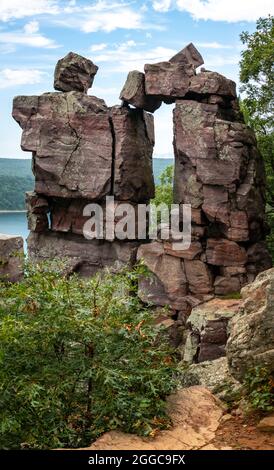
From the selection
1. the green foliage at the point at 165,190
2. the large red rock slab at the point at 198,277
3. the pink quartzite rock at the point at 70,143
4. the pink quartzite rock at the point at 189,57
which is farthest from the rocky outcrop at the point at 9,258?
the green foliage at the point at 165,190

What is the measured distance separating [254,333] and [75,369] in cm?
291

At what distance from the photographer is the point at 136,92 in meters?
29.2

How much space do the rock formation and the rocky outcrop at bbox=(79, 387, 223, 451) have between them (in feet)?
58.8

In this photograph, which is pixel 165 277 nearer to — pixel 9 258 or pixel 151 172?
pixel 151 172

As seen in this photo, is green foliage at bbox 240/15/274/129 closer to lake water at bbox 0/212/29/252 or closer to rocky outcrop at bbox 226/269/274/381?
rocky outcrop at bbox 226/269/274/381

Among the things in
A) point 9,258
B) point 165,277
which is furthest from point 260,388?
point 165,277

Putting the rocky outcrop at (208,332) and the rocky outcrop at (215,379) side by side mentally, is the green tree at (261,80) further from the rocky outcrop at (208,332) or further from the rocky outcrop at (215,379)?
the rocky outcrop at (215,379)

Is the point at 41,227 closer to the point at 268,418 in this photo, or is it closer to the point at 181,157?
the point at 181,157

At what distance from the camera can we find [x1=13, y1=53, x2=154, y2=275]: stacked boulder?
30.2 m

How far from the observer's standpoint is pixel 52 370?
8328mm

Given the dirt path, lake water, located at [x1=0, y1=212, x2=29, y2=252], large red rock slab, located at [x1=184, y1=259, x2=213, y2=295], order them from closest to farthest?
the dirt path < large red rock slab, located at [x1=184, y1=259, x2=213, y2=295] < lake water, located at [x1=0, y1=212, x2=29, y2=252]

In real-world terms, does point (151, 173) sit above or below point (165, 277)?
above

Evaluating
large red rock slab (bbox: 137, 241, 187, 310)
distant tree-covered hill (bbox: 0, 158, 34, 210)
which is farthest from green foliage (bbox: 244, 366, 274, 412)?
distant tree-covered hill (bbox: 0, 158, 34, 210)

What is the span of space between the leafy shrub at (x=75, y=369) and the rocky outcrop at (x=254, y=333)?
1.25 meters
